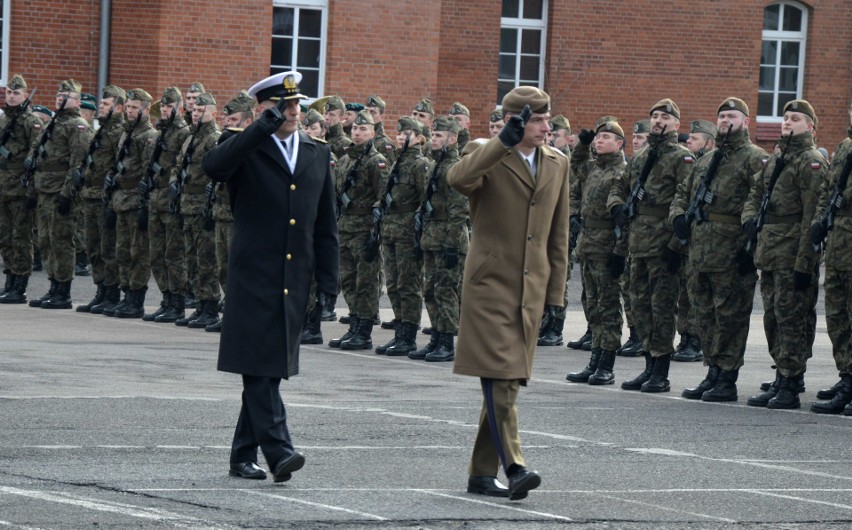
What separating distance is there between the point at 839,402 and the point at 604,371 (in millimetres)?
2007

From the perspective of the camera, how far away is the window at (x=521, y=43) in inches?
1152

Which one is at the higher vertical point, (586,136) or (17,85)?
(17,85)

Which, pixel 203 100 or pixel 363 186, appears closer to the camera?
pixel 363 186

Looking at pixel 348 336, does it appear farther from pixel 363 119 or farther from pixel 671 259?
pixel 671 259

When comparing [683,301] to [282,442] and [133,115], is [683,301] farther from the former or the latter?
[282,442]

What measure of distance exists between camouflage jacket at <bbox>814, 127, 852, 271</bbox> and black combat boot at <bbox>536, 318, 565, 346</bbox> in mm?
4990

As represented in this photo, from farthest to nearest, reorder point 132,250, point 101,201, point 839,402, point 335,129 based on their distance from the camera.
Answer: point 101,201 < point 132,250 < point 335,129 < point 839,402

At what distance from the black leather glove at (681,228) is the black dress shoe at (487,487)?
4616 millimetres

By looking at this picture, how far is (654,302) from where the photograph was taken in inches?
502

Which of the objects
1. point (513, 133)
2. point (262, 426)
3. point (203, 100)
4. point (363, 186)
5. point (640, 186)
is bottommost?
point (262, 426)

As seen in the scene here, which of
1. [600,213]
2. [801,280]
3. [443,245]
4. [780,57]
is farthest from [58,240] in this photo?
[780,57]

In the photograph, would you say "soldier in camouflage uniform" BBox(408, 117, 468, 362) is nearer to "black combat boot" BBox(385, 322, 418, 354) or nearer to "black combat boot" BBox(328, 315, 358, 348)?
"black combat boot" BBox(385, 322, 418, 354)

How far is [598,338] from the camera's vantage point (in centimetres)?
1328

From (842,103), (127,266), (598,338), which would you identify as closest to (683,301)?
(598,338)
